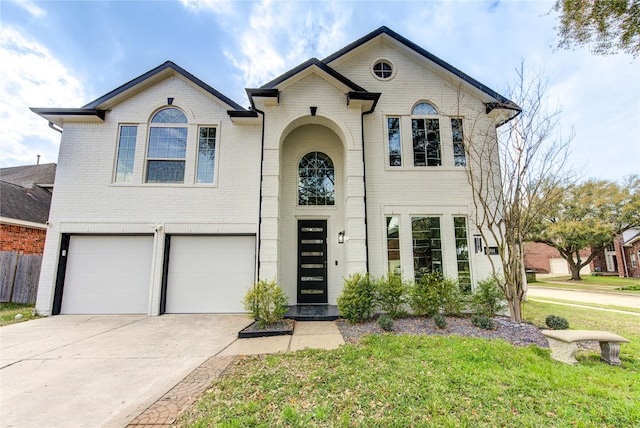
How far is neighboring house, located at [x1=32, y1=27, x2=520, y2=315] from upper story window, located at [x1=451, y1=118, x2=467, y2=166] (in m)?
0.06

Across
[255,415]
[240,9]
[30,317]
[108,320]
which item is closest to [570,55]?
[240,9]

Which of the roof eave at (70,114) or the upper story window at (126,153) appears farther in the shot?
the upper story window at (126,153)

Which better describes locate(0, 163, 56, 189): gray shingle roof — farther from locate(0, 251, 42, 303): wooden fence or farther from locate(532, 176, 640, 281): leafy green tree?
locate(532, 176, 640, 281): leafy green tree

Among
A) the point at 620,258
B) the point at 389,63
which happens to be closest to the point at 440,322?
the point at 389,63

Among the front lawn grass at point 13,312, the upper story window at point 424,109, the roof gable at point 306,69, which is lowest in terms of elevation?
the front lawn grass at point 13,312

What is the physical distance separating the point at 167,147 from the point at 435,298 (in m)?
8.62

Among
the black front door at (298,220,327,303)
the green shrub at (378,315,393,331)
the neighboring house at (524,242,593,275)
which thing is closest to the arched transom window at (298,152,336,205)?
the black front door at (298,220,327,303)

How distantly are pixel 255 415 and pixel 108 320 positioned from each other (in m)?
6.38

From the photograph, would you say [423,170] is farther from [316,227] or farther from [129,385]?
[129,385]

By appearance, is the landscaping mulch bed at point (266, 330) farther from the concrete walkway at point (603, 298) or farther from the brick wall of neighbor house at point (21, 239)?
the concrete walkway at point (603, 298)

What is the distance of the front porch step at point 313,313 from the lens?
661 centimetres

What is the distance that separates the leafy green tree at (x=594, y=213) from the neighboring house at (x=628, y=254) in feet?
17.3

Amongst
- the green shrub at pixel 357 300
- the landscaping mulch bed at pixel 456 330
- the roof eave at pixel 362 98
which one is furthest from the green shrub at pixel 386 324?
the roof eave at pixel 362 98

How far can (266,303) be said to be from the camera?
240 inches
